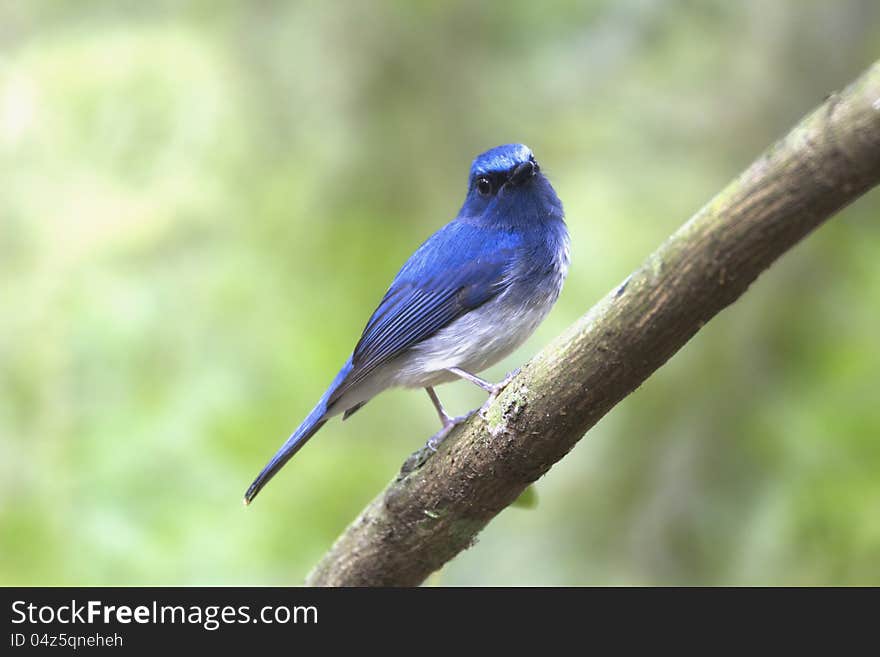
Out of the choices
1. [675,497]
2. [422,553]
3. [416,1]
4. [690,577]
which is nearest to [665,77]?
[416,1]

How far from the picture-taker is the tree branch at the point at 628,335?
2066 mm

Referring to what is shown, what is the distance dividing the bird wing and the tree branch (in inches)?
28.3

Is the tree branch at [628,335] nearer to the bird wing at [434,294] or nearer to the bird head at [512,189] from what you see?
the bird wing at [434,294]

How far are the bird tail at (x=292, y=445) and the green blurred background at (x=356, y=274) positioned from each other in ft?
1.07

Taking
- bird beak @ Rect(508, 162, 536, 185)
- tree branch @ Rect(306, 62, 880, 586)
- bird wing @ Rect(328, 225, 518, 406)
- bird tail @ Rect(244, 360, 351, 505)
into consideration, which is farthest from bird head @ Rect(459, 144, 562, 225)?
tree branch @ Rect(306, 62, 880, 586)

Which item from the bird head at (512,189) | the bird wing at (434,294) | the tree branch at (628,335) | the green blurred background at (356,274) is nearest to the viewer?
the tree branch at (628,335)

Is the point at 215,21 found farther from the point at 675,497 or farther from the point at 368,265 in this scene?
the point at 675,497

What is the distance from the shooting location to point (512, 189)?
4.31m

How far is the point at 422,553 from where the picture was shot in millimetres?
3529

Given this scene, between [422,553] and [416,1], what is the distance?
3.64 meters

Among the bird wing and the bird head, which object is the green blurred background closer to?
the bird wing

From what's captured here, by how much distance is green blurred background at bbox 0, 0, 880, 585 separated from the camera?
417cm

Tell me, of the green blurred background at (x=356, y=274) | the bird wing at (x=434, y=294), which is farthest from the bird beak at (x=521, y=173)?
the green blurred background at (x=356, y=274)

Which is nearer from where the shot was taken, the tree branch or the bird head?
the tree branch
